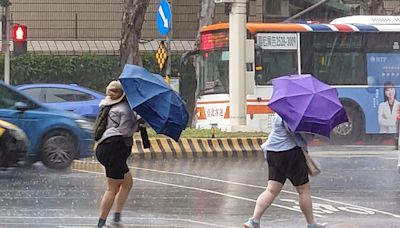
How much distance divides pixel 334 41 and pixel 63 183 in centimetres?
1241

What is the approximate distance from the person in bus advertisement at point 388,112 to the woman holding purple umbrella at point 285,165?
50.5 ft

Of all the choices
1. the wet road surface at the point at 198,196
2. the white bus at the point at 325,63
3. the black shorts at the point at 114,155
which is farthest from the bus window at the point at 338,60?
the black shorts at the point at 114,155

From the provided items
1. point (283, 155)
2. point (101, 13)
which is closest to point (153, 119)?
point (283, 155)

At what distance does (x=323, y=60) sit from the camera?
985 inches

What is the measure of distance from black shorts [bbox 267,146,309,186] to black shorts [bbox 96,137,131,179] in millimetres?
1510

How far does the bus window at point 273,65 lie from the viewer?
79.3ft

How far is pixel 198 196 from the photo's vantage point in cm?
1291

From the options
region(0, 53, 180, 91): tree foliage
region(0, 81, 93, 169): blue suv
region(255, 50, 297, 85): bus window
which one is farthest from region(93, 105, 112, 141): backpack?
region(0, 53, 180, 91): tree foliage

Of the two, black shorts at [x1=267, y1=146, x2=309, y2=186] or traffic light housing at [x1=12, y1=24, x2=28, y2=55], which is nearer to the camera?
black shorts at [x1=267, y1=146, x2=309, y2=186]

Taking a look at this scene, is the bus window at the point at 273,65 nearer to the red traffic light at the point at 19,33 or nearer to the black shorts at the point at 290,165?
the red traffic light at the point at 19,33

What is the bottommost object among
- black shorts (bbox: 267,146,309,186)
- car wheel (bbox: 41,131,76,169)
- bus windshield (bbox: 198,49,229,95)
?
car wheel (bbox: 41,131,76,169)

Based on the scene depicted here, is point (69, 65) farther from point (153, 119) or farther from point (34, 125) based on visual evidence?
point (153, 119)

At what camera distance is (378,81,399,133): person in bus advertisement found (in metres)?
24.5

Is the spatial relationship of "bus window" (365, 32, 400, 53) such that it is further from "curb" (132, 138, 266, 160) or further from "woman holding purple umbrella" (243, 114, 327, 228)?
"woman holding purple umbrella" (243, 114, 327, 228)
